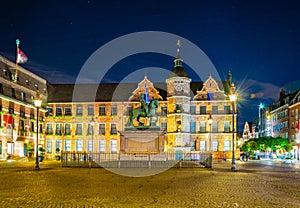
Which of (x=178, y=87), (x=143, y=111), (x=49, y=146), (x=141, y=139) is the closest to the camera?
(x=141, y=139)

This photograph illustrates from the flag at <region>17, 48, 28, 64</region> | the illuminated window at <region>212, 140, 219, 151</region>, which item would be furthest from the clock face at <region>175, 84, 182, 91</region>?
the flag at <region>17, 48, 28, 64</region>

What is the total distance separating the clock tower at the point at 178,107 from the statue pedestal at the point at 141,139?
2688cm

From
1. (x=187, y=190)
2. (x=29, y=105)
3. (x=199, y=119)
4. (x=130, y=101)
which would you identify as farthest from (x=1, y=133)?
(x=187, y=190)

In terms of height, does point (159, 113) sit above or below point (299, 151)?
above

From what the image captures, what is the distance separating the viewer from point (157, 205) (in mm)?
12078

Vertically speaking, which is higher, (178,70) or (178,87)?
(178,70)

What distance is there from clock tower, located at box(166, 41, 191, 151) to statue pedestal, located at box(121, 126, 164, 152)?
2688cm

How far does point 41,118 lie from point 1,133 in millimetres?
19418

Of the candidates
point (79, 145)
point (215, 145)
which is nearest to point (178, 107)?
point (215, 145)

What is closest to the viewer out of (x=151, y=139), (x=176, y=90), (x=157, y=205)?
(x=157, y=205)

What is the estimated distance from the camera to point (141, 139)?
4097 centimetres

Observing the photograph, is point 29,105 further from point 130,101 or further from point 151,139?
point 151,139

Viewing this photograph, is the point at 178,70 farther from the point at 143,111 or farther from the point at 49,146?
the point at 143,111

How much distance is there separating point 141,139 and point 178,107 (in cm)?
2870
